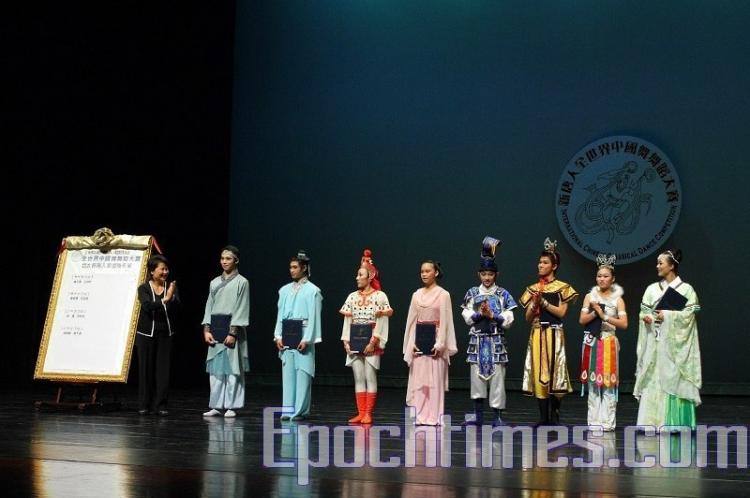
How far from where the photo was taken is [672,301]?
6625 mm

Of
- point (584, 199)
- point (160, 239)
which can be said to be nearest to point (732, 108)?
point (584, 199)

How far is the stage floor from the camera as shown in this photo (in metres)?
4.32

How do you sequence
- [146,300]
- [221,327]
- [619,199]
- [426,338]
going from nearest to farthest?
[426,338]
[146,300]
[221,327]
[619,199]

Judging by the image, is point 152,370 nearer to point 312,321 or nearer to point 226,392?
point 226,392

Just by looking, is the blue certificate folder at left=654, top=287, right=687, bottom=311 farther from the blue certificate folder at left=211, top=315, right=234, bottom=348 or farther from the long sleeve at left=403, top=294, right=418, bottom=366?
the blue certificate folder at left=211, top=315, right=234, bottom=348

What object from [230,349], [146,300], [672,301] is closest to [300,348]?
[230,349]

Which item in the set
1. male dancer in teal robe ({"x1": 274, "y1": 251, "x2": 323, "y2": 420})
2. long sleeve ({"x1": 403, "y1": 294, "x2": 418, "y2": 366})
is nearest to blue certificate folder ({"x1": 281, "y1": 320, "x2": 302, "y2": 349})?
male dancer in teal robe ({"x1": 274, "y1": 251, "x2": 323, "y2": 420})

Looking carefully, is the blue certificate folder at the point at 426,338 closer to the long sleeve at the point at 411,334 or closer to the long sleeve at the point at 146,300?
the long sleeve at the point at 411,334

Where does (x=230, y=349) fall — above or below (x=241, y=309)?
below

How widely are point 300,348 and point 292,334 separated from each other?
5.9 inches

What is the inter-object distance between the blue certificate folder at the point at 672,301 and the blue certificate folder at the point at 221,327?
3.33 meters

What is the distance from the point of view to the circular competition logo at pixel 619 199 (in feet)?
33.4

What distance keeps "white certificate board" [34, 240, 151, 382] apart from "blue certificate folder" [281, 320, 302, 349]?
1.20 m

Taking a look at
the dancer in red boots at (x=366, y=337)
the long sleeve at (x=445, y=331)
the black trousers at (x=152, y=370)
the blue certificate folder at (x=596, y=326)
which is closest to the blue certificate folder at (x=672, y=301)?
the blue certificate folder at (x=596, y=326)
